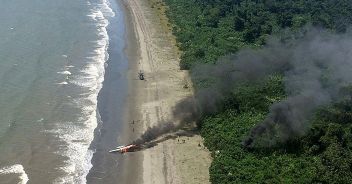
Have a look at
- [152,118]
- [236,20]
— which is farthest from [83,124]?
[236,20]

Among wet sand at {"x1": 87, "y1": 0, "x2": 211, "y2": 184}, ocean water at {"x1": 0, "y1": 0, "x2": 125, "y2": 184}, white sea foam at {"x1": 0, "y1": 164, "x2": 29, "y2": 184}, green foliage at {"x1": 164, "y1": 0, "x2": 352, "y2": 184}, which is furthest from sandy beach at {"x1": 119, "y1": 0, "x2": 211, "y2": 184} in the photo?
white sea foam at {"x1": 0, "y1": 164, "x2": 29, "y2": 184}

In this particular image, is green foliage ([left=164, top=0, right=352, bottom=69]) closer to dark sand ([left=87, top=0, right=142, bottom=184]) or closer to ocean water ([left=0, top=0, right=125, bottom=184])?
dark sand ([left=87, top=0, right=142, bottom=184])

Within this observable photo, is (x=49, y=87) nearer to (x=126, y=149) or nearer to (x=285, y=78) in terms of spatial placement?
(x=126, y=149)

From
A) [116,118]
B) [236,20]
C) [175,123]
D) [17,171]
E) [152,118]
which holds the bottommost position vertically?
[236,20]

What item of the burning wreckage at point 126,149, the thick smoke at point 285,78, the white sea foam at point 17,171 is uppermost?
the thick smoke at point 285,78

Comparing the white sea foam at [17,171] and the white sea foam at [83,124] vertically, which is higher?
the white sea foam at [17,171]

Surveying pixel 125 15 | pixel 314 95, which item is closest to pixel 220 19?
pixel 125 15

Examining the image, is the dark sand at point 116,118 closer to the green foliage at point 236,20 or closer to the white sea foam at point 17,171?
the white sea foam at point 17,171

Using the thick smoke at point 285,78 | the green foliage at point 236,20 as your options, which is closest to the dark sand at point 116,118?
the thick smoke at point 285,78
